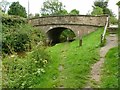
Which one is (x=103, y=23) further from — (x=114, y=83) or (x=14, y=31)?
(x=114, y=83)

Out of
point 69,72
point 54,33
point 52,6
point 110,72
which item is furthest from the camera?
point 52,6

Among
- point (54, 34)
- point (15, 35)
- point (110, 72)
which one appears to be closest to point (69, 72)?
point (110, 72)

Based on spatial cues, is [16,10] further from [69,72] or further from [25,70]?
[69,72]

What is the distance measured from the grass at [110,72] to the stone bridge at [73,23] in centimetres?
1338

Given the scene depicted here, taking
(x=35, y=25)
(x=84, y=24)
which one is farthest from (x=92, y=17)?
(x=35, y=25)

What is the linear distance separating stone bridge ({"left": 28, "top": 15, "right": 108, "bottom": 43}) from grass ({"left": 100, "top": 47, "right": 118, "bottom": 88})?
13378 millimetres

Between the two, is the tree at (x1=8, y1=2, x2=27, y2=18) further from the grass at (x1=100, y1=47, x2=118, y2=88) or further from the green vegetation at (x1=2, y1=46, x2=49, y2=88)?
the grass at (x1=100, y1=47, x2=118, y2=88)

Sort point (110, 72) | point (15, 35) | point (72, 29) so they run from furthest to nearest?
point (72, 29) < point (15, 35) < point (110, 72)

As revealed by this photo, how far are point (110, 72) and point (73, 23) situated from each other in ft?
58.2

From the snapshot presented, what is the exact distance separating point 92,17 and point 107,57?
1366cm

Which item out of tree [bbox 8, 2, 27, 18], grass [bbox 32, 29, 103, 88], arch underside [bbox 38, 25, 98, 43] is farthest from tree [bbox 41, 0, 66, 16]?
grass [bbox 32, 29, 103, 88]

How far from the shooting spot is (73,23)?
29.8 metres

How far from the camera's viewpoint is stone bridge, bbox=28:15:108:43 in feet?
93.6

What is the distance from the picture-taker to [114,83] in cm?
1101
